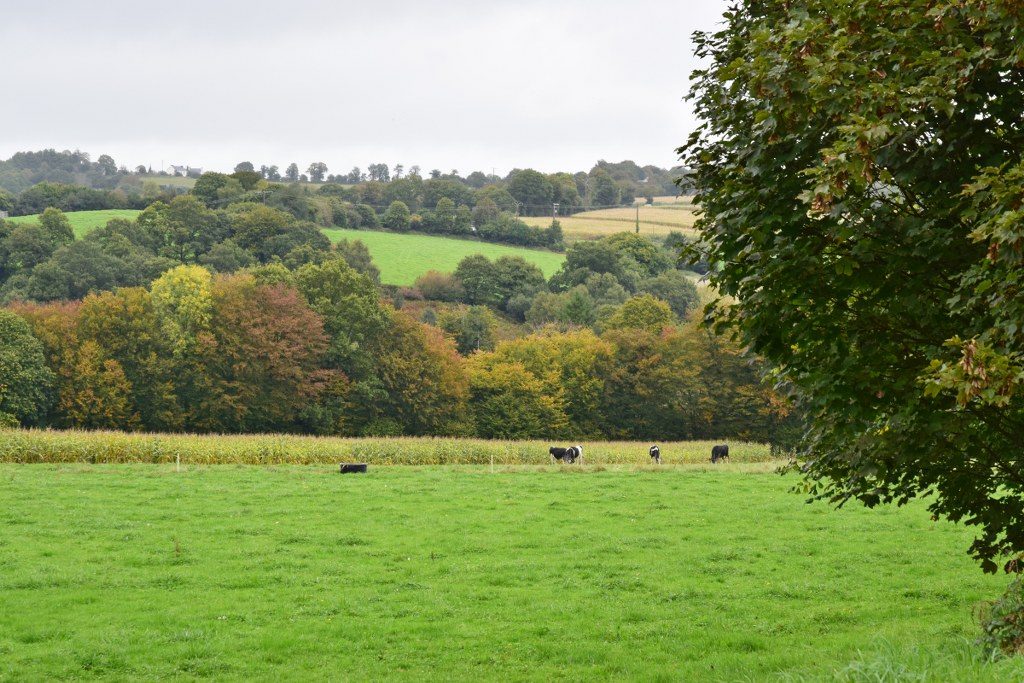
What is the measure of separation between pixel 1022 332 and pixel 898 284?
87.3 inches

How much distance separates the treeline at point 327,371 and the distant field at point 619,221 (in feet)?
231

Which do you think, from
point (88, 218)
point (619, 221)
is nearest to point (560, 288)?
point (619, 221)

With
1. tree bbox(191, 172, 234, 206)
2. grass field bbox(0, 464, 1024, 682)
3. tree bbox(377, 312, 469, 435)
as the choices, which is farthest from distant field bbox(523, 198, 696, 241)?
grass field bbox(0, 464, 1024, 682)

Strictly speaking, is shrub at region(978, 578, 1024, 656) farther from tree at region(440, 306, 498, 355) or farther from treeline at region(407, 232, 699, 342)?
treeline at region(407, 232, 699, 342)

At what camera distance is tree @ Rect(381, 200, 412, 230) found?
154m

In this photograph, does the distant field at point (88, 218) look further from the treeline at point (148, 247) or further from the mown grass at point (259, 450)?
the mown grass at point (259, 450)

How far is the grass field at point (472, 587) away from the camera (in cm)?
1251

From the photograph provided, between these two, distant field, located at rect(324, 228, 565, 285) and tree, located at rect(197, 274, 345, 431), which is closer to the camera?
tree, located at rect(197, 274, 345, 431)

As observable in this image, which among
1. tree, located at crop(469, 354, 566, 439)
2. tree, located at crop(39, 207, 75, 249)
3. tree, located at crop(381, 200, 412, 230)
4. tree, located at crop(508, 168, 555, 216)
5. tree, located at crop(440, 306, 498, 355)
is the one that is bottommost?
tree, located at crop(469, 354, 566, 439)

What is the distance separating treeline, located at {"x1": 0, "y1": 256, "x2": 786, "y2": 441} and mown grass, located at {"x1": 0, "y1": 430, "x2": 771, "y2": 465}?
24.9 meters

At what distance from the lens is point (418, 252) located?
13412 centimetres

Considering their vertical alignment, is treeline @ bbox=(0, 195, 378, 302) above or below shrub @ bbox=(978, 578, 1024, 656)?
above

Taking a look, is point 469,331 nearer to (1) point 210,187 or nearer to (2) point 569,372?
(2) point 569,372

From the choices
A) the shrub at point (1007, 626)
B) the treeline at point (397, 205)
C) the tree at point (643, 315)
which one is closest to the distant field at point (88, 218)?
the treeline at point (397, 205)
